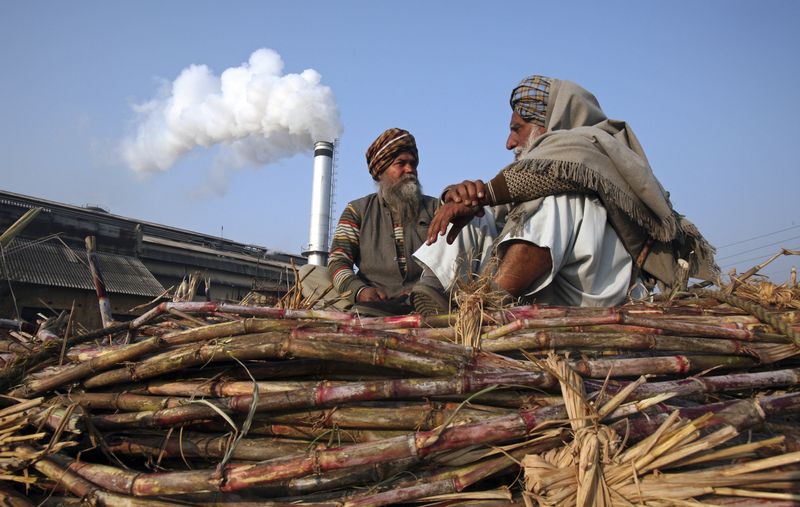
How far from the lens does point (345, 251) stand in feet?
12.4

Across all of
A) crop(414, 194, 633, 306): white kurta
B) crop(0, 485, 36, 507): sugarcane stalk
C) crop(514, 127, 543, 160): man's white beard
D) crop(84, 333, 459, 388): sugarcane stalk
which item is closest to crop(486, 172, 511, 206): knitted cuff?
crop(414, 194, 633, 306): white kurta

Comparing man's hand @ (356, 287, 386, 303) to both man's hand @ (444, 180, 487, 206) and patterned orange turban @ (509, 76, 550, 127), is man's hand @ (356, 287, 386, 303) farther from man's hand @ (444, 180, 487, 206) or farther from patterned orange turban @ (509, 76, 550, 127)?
patterned orange turban @ (509, 76, 550, 127)

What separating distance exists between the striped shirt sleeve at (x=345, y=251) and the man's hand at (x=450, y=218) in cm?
112

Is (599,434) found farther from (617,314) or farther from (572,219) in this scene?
(572,219)

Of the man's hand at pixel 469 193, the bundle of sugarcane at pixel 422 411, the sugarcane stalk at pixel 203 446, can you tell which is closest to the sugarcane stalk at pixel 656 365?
the bundle of sugarcane at pixel 422 411

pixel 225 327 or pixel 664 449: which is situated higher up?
pixel 225 327

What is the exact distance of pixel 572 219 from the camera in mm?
2443

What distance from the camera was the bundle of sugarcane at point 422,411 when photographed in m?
1.13

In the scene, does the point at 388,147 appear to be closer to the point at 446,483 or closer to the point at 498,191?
the point at 498,191

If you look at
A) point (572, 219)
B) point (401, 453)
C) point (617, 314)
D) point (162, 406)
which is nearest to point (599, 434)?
point (401, 453)

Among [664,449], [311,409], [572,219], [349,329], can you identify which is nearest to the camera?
[664,449]

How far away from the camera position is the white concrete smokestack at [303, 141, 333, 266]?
2511cm

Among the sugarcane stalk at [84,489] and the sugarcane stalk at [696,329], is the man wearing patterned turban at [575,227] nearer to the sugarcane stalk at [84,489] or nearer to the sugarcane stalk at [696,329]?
the sugarcane stalk at [696,329]

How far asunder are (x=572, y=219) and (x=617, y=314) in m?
0.89
